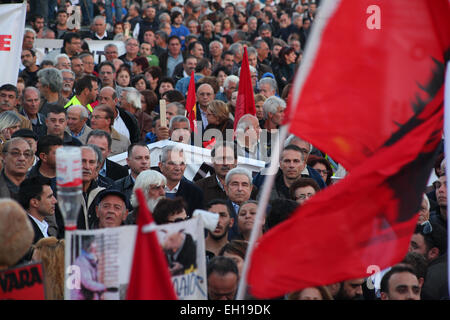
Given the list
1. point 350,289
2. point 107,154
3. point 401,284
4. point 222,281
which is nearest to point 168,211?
point 222,281

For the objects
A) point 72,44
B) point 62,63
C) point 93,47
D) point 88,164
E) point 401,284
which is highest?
point 72,44

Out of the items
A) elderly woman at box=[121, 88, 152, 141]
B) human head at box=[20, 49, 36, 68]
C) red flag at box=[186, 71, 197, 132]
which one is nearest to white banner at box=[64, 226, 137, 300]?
red flag at box=[186, 71, 197, 132]

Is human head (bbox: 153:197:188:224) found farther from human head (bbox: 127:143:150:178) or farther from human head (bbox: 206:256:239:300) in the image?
human head (bbox: 127:143:150:178)

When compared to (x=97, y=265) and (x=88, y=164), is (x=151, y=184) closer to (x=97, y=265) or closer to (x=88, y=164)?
(x=88, y=164)

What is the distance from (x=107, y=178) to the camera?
7.92 m

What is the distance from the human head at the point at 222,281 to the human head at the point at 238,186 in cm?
211

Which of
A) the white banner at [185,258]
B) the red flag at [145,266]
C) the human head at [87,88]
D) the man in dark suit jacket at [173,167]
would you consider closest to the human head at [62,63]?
the human head at [87,88]

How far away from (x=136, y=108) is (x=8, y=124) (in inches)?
97.2

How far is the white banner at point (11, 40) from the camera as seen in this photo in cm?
1034

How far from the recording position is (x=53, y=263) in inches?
186

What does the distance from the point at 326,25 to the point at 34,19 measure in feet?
42.0

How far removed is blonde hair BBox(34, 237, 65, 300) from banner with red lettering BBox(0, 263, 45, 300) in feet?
0.76

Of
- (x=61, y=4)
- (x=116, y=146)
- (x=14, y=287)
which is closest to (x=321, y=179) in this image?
(x=116, y=146)

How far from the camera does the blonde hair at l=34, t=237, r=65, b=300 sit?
4578 millimetres
